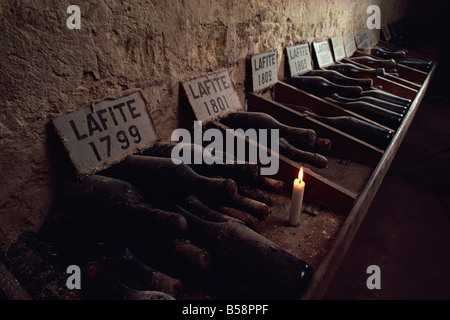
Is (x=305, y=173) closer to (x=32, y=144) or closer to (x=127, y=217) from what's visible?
(x=127, y=217)

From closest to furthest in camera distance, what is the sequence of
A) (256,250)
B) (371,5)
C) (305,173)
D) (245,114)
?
(256,250), (305,173), (245,114), (371,5)

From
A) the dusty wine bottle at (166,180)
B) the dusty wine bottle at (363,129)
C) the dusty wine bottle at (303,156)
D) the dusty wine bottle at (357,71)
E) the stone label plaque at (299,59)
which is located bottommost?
the dusty wine bottle at (363,129)

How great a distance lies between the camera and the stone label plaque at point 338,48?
3.69m

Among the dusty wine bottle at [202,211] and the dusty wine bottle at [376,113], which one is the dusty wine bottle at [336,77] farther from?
the dusty wine bottle at [202,211]

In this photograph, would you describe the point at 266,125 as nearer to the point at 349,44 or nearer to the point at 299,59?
the point at 299,59

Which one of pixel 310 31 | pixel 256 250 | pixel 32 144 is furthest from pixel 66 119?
pixel 310 31

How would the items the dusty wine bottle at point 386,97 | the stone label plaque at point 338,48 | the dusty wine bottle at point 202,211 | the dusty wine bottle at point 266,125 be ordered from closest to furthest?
the dusty wine bottle at point 202,211 → the dusty wine bottle at point 266,125 → the dusty wine bottle at point 386,97 → the stone label plaque at point 338,48

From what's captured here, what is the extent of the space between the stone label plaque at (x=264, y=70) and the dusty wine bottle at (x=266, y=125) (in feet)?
1.65

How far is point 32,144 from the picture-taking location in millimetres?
1043

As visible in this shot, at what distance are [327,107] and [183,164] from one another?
155 centimetres

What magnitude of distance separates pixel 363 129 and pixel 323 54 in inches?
70.8

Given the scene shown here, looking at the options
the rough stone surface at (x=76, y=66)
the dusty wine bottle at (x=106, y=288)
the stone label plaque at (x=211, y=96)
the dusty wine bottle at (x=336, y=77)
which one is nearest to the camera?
the dusty wine bottle at (x=106, y=288)

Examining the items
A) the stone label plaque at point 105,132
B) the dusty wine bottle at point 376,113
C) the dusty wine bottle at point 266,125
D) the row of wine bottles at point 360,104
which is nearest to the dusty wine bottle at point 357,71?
the row of wine bottles at point 360,104

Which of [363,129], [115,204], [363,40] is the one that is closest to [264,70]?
[363,129]
